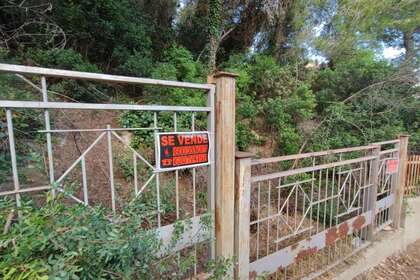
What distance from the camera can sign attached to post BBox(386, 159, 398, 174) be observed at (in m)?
3.15

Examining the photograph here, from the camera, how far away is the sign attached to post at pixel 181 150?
53.4 inches

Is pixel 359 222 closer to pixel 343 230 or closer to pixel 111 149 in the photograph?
pixel 343 230

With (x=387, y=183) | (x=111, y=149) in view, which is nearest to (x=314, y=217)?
(x=387, y=183)

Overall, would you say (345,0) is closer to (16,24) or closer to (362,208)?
(362,208)

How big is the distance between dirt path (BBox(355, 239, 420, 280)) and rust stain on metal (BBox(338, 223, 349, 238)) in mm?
675

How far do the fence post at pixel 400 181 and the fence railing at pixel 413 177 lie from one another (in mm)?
1143

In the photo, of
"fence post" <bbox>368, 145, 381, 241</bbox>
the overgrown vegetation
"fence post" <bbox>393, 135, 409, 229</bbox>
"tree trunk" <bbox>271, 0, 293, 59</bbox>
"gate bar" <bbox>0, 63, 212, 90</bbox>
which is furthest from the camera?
"tree trunk" <bbox>271, 0, 293, 59</bbox>

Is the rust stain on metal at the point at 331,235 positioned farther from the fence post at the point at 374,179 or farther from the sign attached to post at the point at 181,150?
the sign attached to post at the point at 181,150

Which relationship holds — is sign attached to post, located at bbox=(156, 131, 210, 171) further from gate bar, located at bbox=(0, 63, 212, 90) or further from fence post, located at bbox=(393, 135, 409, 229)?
fence post, located at bbox=(393, 135, 409, 229)

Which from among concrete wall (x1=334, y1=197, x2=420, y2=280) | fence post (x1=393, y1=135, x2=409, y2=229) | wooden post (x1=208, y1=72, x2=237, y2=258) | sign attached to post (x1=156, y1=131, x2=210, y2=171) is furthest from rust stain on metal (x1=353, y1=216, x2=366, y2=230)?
sign attached to post (x1=156, y1=131, x2=210, y2=171)

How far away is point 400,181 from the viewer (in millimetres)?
3469

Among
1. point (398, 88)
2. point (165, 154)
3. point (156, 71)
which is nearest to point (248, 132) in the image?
point (156, 71)

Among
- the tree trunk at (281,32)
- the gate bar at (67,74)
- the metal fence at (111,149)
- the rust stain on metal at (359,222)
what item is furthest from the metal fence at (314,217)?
the tree trunk at (281,32)

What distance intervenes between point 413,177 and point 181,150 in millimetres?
5303
